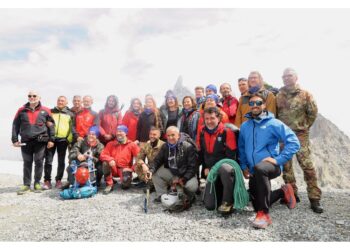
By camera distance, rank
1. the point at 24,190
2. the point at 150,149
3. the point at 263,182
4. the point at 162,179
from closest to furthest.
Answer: the point at 263,182 → the point at 162,179 → the point at 150,149 → the point at 24,190

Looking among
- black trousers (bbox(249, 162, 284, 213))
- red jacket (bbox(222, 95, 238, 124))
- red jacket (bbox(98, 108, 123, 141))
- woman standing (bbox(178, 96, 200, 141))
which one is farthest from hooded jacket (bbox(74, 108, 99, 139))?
black trousers (bbox(249, 162, 284, 213))

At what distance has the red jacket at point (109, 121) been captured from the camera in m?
8.91

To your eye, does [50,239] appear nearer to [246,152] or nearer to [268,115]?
[246,152]

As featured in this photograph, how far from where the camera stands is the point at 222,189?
618cm

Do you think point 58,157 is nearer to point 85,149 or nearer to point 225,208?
point 85,149

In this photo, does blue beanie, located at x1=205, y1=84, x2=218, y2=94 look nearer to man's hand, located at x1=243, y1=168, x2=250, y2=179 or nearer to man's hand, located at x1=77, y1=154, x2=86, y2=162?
man's hand, located at x1=243, y1=168, x2=250, y2=179

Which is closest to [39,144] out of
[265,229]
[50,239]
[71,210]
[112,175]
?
[112,175]

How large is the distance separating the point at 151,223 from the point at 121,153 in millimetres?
3322

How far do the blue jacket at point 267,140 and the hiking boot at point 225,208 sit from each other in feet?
2.80

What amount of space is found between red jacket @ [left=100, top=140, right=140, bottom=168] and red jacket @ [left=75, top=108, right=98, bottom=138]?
1096 millimetres

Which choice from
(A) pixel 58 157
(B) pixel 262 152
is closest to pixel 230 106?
(B) pixel 262 152

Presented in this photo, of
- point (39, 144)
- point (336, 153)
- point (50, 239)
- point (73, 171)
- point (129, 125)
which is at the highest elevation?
point (129, 125)

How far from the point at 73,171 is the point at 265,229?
17.7 feet

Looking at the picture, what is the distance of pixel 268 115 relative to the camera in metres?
5.71
